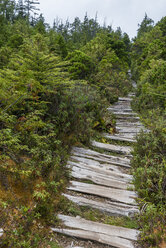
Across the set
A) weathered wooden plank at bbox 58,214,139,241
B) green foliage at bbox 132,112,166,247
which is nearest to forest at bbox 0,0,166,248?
green foliage at bbox 132,112,166,247

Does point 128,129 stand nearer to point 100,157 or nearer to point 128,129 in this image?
point 128,129

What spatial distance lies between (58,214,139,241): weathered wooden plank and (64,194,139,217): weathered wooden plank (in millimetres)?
430

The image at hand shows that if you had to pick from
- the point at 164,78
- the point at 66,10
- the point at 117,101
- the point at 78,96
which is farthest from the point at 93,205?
the point at 66,10

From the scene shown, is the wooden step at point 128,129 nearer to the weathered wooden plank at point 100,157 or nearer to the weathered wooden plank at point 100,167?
the weathered wooden plank at point 100,157

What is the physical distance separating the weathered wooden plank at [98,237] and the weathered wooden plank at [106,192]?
1044mm

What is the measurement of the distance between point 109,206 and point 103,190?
0.48 metres

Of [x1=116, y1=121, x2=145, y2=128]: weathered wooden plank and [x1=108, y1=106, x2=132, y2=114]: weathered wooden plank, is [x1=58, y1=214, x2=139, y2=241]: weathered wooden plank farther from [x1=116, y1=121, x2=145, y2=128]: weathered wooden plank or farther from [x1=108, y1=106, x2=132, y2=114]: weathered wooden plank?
[x1=108, y1=106, x2=132, y2=114]: weathered wooden plank

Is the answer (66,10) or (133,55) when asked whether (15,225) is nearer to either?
(133,55)

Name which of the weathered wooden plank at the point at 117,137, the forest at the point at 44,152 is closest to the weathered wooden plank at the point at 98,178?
the forest at the point at 44,152

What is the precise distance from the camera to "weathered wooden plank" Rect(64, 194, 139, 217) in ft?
11.4

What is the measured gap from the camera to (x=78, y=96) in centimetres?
681

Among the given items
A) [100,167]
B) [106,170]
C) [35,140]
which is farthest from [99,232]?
[35,140]

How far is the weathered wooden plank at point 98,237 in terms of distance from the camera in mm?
2706

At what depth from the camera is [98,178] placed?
4492 millimetres
